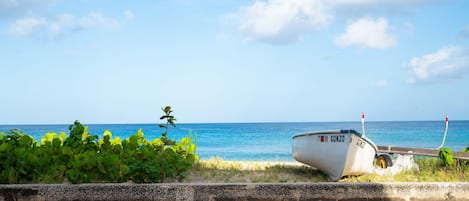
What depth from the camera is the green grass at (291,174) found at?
6.96 metres

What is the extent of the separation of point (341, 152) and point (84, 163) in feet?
12.7

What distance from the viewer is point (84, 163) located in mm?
5801

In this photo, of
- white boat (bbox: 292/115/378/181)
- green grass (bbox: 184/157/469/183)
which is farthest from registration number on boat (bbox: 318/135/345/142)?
green grass (bbox: 184/157/469/183)

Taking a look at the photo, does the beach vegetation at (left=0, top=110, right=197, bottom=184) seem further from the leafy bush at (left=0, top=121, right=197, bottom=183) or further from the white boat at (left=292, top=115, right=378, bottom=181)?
the white boat at (left=292, top=115, right=378, bottom=181)

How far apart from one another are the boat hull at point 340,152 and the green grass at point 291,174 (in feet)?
0.67

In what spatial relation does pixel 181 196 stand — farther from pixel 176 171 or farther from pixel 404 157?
pixel 404 157

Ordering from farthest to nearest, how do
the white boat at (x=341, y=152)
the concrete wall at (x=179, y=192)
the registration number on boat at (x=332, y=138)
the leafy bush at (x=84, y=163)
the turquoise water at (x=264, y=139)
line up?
the turquoise water at (x=264, y=139) < the registration number on boat at (x=332, y=138) < the white boat at (x=341, y=152) < the leafy bush at (x=84, y=163) < the concrete wall at (x=179, y=192)

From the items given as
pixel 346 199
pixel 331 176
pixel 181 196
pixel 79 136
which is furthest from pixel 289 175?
pixel 79 136

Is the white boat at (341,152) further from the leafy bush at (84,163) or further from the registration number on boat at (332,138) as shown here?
the leafy bush at (84,163)

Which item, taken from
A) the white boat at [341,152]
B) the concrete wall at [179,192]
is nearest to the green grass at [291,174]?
the white boat at [341,152]

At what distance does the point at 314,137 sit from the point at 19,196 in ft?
15.4

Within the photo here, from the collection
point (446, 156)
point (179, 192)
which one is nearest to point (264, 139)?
point (446, 156)

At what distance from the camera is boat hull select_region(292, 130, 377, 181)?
766 cm

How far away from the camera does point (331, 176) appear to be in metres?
8.04
